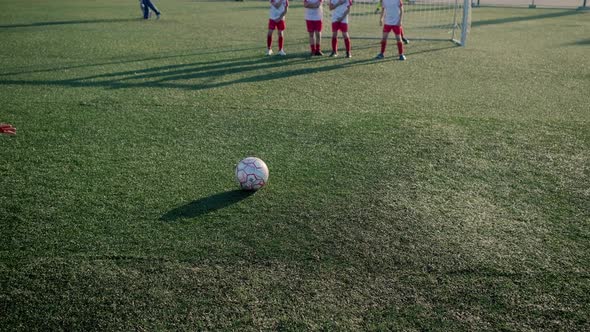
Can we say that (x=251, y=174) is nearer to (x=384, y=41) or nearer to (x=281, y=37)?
(x=281, y=37)

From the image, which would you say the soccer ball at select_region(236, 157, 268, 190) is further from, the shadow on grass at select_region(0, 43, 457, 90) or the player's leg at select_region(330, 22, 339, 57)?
the player's leg at select_region(330, 22, 339, 57)

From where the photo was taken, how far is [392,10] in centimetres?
1250

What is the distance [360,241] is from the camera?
455 centimetres

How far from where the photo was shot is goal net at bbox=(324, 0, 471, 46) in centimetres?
1602

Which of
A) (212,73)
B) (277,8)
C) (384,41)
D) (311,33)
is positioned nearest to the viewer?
(212,73)

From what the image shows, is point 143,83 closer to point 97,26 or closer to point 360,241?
point 360,241

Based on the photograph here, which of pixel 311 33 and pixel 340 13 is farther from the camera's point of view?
pixel 311 33

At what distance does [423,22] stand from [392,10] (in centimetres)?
811

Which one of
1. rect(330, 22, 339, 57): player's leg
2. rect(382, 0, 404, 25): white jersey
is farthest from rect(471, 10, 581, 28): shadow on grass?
rect(330, 22, 339, 57): player's leg

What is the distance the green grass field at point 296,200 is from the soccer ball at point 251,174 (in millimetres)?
136

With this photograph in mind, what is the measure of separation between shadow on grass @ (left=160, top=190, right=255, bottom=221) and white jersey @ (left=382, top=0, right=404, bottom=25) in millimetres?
8492

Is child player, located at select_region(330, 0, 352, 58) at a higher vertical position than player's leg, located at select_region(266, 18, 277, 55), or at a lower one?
higher

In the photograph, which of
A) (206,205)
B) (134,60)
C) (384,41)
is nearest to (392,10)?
(384,41)

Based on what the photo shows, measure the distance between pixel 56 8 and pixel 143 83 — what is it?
15.9 m
